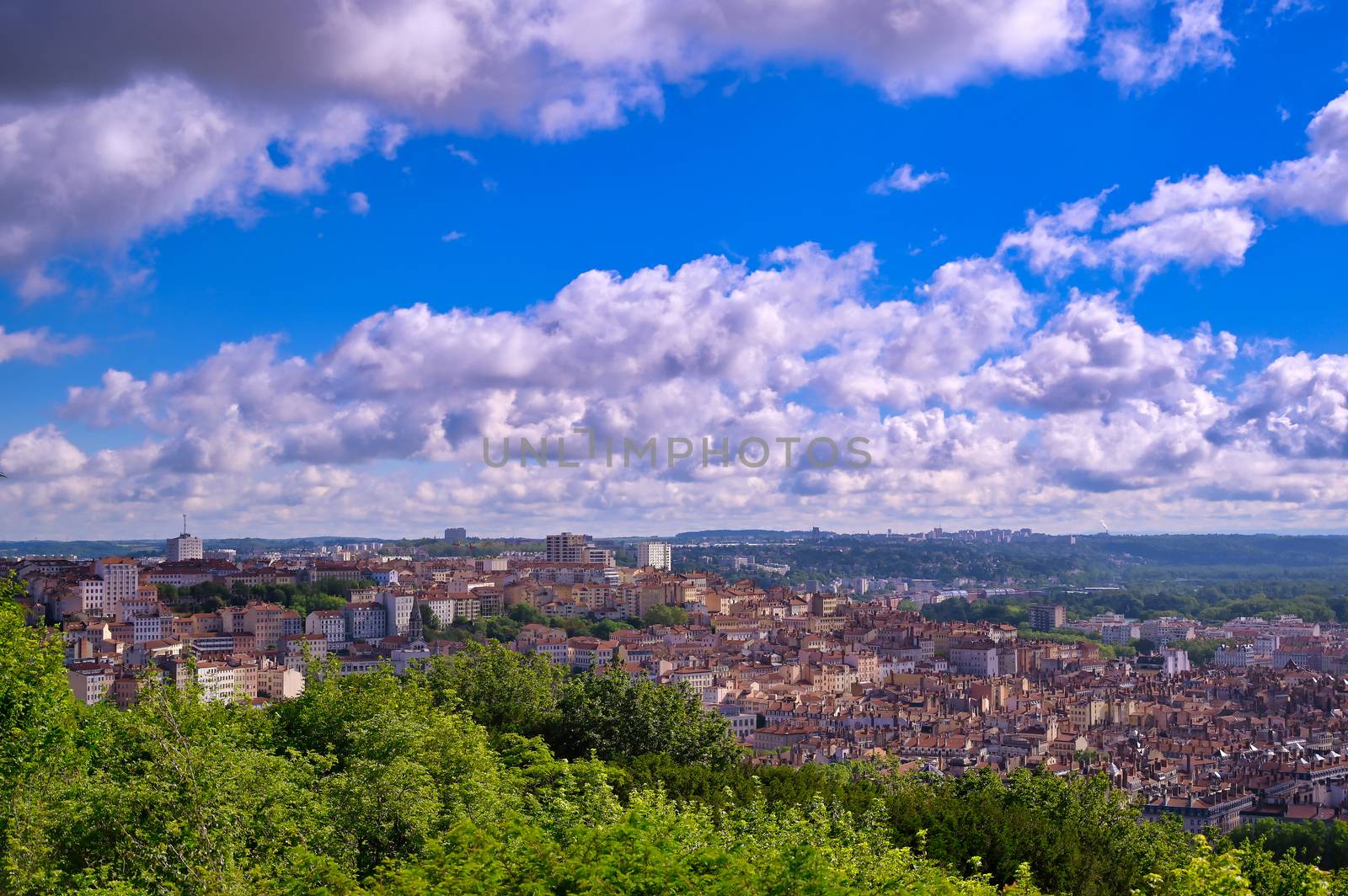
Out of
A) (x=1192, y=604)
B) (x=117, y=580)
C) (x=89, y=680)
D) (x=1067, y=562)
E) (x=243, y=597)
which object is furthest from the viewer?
(x=1067, y=562)

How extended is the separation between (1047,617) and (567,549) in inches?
1617

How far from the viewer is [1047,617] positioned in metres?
100

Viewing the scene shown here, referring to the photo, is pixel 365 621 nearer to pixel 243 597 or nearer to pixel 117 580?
pixel 243 597

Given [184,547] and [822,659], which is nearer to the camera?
[822,659]

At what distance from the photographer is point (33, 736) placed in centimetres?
1144

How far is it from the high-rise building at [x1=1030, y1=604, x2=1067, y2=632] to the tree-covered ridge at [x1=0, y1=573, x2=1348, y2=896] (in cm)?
8272

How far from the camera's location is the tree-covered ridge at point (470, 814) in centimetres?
773

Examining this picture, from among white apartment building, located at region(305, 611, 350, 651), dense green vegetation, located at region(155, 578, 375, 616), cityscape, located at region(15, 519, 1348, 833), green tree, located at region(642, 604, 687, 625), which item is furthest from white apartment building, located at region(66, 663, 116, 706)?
green tree, located at region(642, 604, 687, 625)

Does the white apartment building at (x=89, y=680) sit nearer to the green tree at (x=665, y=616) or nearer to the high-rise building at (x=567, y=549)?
the green tree at (x=665, y=616)

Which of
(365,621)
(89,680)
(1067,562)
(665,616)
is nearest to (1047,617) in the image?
(665,616)

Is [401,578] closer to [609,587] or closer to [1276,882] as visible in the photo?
[609,587]

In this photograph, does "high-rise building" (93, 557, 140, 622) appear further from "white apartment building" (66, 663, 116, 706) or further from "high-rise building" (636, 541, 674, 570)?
"high-rise building" (636, 541, 674, 570)

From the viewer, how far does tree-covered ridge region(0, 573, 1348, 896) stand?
7734 millimetres

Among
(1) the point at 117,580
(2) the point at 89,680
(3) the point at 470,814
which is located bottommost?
(2) the point at 89,680
